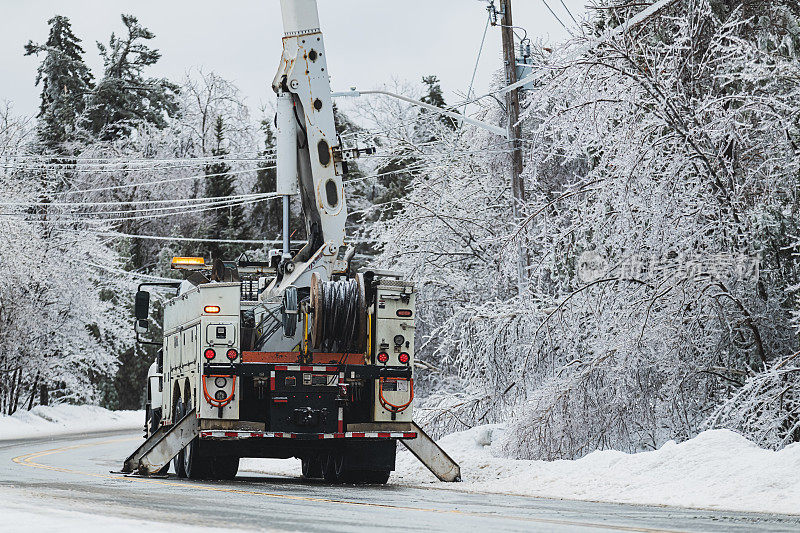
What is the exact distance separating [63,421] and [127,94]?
26.3 metres

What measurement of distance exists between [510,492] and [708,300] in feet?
15.7

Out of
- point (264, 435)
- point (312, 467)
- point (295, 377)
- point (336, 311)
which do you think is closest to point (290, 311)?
point (336, 311)

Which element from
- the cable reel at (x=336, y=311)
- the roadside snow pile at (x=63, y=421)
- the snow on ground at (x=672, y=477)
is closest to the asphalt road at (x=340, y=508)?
the snow on ground at (x=672, y=477)

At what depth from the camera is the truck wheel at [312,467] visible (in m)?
17.7

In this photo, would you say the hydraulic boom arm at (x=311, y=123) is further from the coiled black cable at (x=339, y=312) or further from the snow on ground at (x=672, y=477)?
the snow on ground at (x=672, y=477)

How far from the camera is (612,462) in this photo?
1446cm

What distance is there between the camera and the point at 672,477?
1304cm

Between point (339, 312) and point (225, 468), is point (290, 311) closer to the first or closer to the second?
point (339, 312)

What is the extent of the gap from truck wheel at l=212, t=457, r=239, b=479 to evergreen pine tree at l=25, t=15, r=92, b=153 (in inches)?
1757

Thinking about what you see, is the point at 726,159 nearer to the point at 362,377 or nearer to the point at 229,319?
the point at 362,377

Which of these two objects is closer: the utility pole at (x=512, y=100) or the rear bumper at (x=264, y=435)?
the rear bumper at (x=264, y=435)

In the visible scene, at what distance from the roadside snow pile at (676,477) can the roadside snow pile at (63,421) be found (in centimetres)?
2348

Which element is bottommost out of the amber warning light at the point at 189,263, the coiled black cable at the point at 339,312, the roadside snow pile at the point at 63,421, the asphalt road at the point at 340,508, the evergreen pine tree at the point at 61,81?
the roadside snow pile at the point at 63,421

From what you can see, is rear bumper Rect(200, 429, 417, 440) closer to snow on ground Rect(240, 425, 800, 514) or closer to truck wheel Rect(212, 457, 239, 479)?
truck wheel Rect(212, 457, 239, 479)
